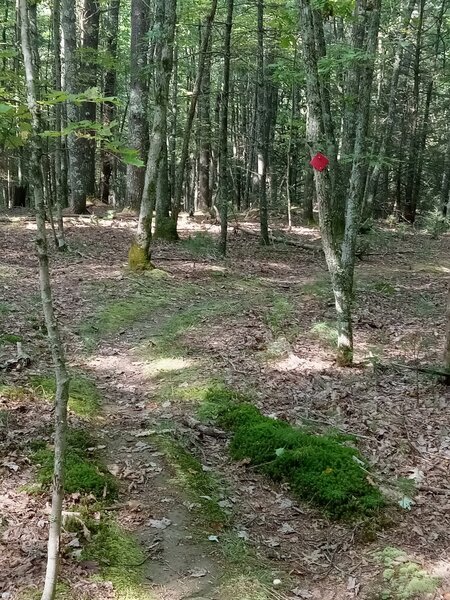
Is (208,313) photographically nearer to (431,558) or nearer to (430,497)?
(430,497)

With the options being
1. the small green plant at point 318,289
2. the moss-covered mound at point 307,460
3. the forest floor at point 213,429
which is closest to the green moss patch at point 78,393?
the forest floor at point 213,429

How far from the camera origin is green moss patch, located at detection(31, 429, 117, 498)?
14.6 ft

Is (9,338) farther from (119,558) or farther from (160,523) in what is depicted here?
(119,558)

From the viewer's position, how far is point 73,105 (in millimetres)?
16984

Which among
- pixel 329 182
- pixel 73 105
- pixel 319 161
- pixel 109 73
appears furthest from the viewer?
pixel 109 73

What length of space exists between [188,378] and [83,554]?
137 inches

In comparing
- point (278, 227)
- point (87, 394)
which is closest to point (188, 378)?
point (87, 394)

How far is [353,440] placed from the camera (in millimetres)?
5750

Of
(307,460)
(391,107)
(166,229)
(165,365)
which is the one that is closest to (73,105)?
(166,229)

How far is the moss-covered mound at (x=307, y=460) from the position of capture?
Answer: 15.5ft

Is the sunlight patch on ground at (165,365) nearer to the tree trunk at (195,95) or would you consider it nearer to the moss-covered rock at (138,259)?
the moss-covered rock at (138,259)

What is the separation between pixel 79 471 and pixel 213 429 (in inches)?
68.5

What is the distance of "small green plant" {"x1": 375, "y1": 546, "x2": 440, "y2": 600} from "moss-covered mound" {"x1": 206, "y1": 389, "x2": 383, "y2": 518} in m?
0.49

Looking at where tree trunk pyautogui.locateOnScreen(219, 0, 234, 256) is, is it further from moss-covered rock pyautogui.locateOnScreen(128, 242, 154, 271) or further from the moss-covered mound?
the moss-covered mound
